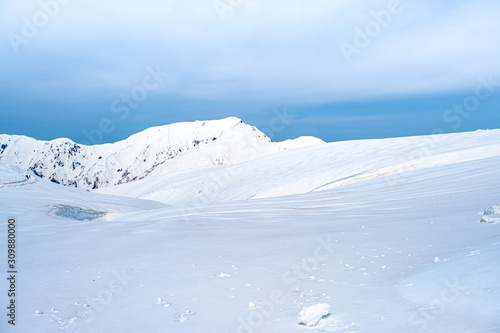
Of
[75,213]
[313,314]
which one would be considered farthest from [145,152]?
[313,314]

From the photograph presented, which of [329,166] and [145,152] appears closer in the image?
[329,166]

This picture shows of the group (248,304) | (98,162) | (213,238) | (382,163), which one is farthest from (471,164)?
(98,162)

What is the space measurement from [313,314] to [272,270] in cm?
195

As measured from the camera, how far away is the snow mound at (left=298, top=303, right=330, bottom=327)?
13.1 ft

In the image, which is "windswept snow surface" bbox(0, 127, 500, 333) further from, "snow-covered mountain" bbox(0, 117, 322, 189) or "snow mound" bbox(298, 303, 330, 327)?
"snow-covered mountain" bbox(0, 117, 322, 189)

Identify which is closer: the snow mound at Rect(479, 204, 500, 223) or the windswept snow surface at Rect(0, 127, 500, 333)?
the windswept snow surface at Rect(0, 127, 500, 333)

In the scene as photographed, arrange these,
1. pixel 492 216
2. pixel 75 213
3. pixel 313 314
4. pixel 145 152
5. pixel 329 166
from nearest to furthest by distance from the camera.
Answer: pixel 313 314
pixel 492 216
pixel 75 213
pixel 329 166
pixel 145 152

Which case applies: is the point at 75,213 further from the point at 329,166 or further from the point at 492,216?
the point at 329,166

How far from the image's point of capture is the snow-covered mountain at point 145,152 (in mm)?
99250

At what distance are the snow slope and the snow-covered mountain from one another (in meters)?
53.3

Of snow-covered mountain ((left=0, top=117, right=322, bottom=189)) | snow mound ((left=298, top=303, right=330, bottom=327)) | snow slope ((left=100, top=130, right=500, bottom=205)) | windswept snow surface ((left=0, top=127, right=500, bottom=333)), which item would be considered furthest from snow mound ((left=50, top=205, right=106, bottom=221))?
snow-covered mountain ((left=0, top=117, right=322, bottom=189))

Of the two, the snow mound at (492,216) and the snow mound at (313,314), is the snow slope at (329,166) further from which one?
the snow mound at (313,314)

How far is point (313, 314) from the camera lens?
4008 millimetres

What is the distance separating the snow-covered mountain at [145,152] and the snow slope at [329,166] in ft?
175
